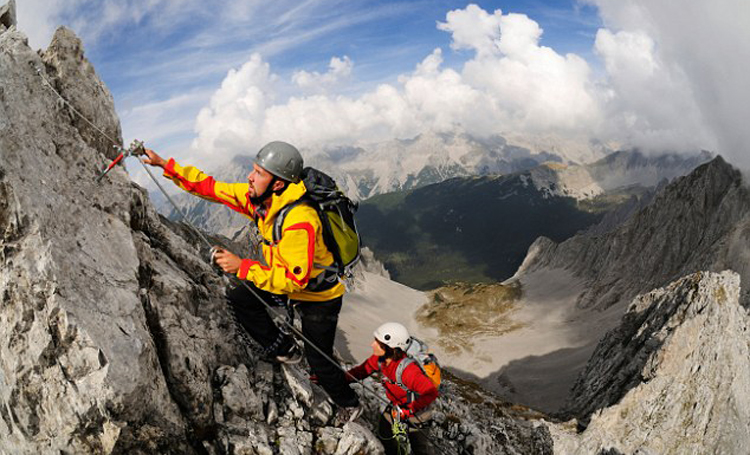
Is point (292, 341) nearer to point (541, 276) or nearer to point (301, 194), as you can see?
point (301, 194)

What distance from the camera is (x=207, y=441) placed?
364 inches

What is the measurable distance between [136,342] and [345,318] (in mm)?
107913

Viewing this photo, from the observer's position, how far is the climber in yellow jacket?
8172mm

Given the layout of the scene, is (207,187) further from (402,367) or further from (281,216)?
(402,367)

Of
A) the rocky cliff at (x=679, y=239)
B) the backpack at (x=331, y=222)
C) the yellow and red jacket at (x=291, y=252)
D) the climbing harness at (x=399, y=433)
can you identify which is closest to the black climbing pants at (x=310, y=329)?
the yellow and red jacket at (x=291, y=252)

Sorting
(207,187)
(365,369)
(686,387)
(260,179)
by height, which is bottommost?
(686,387)

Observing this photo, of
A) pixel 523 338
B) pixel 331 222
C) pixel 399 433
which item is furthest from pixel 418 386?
pixel 523 338

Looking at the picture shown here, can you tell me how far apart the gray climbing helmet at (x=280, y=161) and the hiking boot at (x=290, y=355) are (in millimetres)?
5358

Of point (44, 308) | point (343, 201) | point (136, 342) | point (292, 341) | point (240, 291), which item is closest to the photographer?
point (44, 308)

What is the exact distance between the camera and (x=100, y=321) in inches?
317

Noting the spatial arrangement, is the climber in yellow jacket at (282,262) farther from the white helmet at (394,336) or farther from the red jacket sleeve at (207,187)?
the white helmet at (394,336)

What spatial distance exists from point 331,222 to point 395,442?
23.4ft

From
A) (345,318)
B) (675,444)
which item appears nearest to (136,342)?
(675,444)

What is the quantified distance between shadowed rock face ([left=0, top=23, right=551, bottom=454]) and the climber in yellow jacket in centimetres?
101
